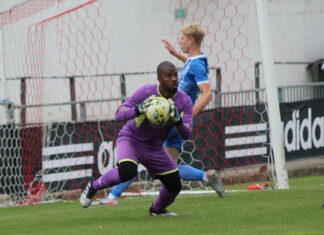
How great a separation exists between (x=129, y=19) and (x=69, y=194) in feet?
24.2

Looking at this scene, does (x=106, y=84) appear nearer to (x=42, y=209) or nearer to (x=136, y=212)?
(x=42, y=209)

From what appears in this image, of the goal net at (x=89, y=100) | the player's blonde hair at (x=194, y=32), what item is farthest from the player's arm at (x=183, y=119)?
the goal net at (x=89, y=100)

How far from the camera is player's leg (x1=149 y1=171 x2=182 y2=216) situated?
9.83 meters

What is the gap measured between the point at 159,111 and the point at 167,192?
111cm

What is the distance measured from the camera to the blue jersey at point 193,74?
11555mm

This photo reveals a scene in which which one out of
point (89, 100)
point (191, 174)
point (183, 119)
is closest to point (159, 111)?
point (183, 119)

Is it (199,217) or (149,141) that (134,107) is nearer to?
(149,141)

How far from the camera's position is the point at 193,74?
11.6 metres

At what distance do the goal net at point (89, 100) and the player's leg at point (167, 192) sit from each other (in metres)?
4.19

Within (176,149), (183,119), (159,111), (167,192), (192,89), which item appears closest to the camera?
(159,111)

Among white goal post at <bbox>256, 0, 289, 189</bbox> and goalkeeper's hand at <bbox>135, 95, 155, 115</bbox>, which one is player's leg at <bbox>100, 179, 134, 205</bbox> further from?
white goal post at <bbox>256, 0, 289, 189</bbox>

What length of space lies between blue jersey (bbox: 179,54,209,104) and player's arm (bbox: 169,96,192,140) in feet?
5.71

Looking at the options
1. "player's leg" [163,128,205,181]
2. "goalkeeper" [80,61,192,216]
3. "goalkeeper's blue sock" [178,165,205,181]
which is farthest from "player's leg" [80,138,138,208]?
"goalkeeper's blue sock" [178,165,205,181]

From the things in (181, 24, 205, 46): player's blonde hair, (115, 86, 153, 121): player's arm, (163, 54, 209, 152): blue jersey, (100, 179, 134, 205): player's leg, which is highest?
(181, 24, 205, 46): player's blonde hair
